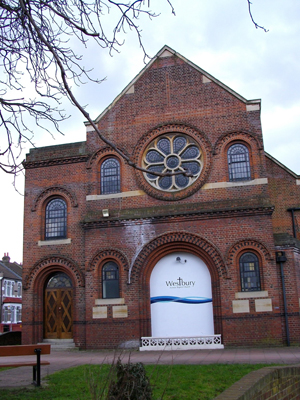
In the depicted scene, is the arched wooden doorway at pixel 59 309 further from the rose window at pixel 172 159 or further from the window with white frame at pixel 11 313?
the window with white frame at pixel 11 313

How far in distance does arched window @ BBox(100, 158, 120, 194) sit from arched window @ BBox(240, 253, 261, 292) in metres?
6.33

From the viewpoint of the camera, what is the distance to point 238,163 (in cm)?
1967

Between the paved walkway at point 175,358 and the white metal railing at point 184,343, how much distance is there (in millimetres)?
643

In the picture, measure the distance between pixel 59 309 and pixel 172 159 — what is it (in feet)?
27.7

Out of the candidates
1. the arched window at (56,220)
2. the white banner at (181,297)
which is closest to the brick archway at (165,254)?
the white banner at (181,297)

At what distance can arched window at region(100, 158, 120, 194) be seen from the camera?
20.8 metres

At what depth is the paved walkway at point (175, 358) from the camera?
1236cm

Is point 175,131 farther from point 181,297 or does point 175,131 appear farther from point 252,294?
point 252,294

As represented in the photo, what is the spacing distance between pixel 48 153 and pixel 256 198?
10.0 metres

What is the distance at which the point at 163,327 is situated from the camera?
19.1 m

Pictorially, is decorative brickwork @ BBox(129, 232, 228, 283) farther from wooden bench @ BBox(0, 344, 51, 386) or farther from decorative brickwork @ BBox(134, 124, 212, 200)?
wooden bench @ BBox(0, 344, 51, 386)

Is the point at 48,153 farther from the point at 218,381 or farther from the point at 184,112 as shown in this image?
the point at 218,381

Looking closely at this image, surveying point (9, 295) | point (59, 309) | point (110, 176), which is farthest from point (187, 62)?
point (9, 295)

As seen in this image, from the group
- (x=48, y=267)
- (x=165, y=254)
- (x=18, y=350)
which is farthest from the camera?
(x=48, y=267)
